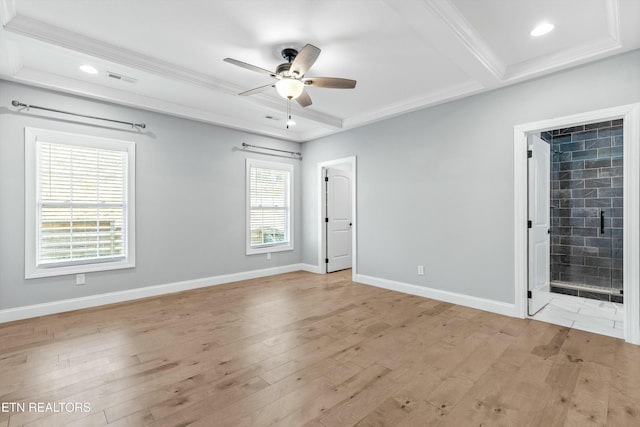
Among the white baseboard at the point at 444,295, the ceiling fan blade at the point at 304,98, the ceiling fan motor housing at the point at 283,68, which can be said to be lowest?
the white baseboard at the point at 444,295

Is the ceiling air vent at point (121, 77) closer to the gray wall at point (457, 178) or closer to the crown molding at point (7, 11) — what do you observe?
the crown molding at point (7, 11)

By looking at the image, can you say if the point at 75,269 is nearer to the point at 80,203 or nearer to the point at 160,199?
the point at 80,203

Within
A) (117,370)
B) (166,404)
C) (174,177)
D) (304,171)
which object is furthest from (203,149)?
(166,404)

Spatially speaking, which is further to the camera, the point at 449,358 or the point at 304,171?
the point at 304,171

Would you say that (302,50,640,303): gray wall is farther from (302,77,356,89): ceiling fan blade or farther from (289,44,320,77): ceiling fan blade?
(289,44,320,77): ceiling fan blade

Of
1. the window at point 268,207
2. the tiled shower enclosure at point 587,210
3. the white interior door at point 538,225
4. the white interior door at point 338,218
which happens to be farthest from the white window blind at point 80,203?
the tiled shower enclosure at point 587,210

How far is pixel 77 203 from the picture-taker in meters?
3.88

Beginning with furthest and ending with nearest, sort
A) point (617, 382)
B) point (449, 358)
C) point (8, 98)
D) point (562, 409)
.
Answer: point (8, 98) < point (449, 358) < point (617, 382) < point (562, 409)

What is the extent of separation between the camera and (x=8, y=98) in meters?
3.47

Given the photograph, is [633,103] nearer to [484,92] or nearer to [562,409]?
[484,92]

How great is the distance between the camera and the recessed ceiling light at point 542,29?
2.67 metres

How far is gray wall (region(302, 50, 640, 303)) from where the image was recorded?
3.24 meters

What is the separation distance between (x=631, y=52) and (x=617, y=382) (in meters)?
2.93

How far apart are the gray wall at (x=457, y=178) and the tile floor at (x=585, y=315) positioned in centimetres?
54
